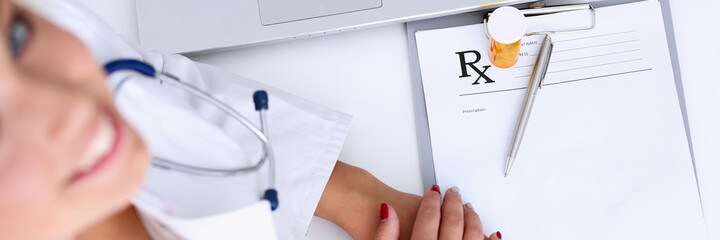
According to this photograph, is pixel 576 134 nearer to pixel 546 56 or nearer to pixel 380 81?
pixel 546 56

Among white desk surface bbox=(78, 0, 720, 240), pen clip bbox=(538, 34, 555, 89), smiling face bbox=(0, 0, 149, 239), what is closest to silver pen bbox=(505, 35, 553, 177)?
pen clip bbox=(538, 34, 555, 89)

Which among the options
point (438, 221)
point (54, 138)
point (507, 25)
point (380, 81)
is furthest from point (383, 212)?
point (54, 138)

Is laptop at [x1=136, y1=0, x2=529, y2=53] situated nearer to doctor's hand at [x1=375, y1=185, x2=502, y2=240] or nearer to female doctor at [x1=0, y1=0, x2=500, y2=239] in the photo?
female doctor at [x1=0, y1=0, x2=500, y2=239]

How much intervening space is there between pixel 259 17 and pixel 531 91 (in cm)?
40

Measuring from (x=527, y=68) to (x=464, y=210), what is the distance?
0.22 m

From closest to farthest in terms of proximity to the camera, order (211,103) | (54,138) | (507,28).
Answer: (54,138)
(211,103)
(507,28)

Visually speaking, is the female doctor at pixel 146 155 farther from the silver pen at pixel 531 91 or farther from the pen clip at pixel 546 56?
the pen clip at pixel 546 56

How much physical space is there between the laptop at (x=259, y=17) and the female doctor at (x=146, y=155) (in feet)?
0.35

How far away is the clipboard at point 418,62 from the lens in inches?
30.9

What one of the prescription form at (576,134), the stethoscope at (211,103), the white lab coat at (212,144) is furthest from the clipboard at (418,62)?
the stethoscope at (211,103)

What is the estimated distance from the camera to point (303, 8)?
83 cm

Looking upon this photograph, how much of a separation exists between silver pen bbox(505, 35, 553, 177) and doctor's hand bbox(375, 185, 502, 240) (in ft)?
0.26

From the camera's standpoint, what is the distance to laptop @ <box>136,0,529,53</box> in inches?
31.8

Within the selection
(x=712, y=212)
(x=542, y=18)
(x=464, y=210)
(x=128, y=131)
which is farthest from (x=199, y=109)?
(x=712, y=212)
